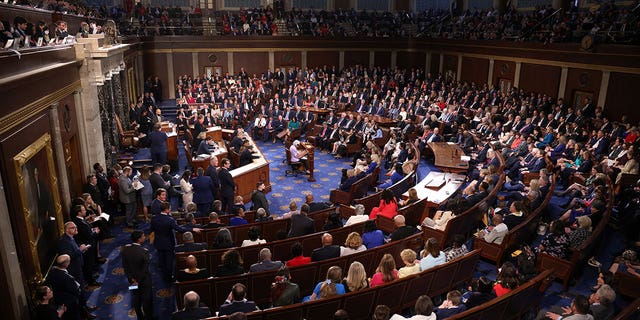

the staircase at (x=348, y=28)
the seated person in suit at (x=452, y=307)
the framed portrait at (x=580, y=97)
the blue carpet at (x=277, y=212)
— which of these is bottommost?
the blue carpet at (x=277, y=212)

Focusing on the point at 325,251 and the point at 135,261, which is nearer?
the point at 135,261

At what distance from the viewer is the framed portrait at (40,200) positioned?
6.30 metres

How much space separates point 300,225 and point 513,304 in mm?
3495

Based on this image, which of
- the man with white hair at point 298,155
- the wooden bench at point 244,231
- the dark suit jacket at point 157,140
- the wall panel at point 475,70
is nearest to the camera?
the wooden bench at point 244,231

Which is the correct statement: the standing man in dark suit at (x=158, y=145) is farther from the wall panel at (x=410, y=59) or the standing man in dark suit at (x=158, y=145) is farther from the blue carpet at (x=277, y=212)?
the wall panel at (x=410, y=59)

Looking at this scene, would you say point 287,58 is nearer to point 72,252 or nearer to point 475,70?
point 475,70

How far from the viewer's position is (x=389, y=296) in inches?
239

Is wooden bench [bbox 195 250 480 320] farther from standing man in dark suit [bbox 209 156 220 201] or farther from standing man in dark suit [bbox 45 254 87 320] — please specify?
standing man in dark suit [bbox 209 156 220 201]

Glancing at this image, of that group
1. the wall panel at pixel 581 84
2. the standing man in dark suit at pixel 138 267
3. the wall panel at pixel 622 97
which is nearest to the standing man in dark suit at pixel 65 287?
the standing man in dark suit at pixel 138 267

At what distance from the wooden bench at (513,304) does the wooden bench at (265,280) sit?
1.99 metres

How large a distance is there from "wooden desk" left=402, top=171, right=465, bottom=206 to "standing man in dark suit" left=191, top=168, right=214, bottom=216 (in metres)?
4.37

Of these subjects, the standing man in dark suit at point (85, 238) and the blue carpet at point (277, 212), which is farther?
the standing man in dark suit at point (85, 238)

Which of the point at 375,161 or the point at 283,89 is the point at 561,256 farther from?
the point at 283,89

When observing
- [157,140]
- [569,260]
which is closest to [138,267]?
[569,260]
